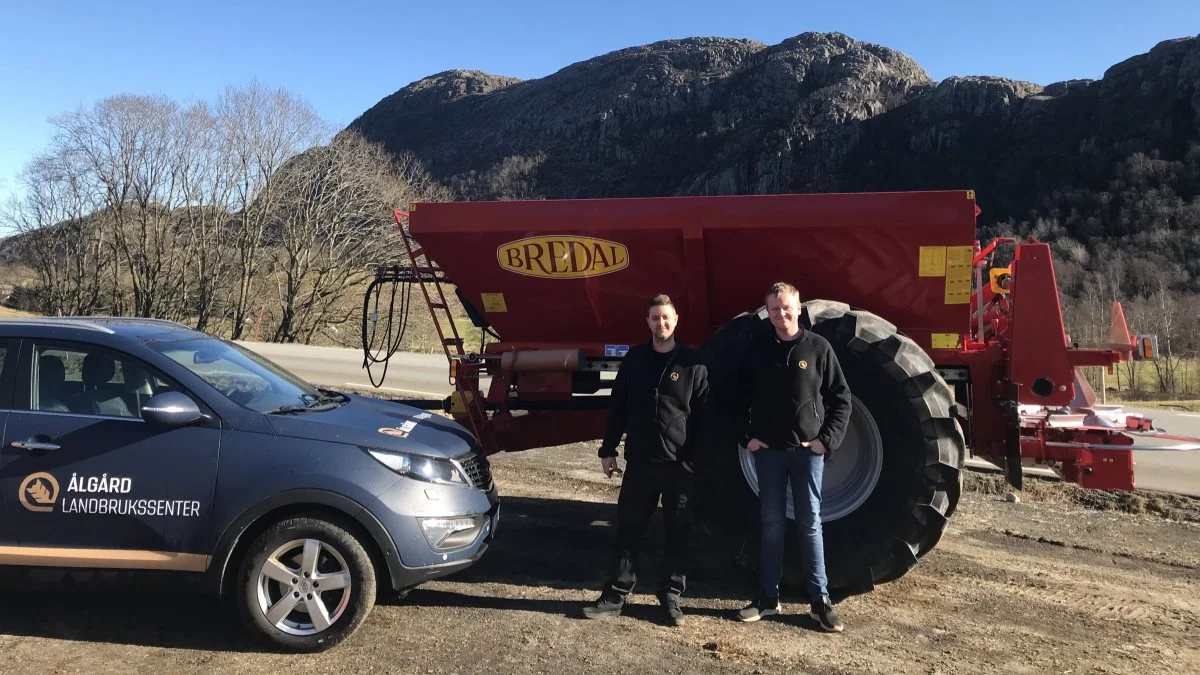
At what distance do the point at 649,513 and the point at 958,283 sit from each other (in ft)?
7.72

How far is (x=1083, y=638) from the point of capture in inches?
149

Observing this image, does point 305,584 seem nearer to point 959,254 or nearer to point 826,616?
point 826,616

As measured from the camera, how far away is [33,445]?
3.55 metres

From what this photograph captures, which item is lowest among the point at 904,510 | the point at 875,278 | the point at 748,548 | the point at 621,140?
the point at 748,548

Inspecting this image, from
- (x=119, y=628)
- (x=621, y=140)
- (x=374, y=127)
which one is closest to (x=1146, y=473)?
(x=119, y=628)

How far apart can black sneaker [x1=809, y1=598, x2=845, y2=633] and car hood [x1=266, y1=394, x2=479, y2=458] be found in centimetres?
204

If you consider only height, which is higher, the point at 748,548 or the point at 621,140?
the point at 621,140

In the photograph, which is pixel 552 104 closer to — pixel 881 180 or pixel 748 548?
pixel 881 180

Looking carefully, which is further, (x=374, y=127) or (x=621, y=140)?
(x=374, y=127)

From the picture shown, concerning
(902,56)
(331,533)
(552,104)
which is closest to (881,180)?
(902,56)

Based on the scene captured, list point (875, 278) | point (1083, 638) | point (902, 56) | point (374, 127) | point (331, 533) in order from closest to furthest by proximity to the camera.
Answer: point (331, 533) < point (1083, 638) < point (875, 278) < point (902, 56) < point (374, 127)

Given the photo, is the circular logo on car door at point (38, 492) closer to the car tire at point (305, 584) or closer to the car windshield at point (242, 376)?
the car windshield at point (242, 376)

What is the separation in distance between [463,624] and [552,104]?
149 m

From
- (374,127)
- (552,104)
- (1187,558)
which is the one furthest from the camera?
(374,127)
